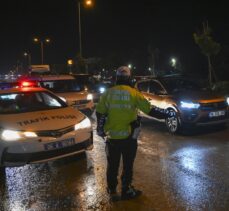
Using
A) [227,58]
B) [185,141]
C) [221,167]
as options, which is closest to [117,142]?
[221,167]

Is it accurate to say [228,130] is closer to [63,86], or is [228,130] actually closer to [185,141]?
[185,141]

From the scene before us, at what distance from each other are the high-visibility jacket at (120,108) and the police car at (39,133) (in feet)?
5.87

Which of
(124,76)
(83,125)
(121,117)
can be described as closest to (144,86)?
(83,125)

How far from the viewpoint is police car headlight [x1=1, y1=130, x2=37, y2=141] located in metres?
6.54

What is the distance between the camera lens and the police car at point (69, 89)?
1346 centimetres

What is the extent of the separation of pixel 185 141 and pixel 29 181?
13.4ft

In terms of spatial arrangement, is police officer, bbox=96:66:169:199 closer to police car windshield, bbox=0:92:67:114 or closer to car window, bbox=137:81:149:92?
police car windshield, bbox=0:92:67:114

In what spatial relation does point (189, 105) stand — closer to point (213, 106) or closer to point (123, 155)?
point (213, 106)

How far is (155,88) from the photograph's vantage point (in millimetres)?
11359

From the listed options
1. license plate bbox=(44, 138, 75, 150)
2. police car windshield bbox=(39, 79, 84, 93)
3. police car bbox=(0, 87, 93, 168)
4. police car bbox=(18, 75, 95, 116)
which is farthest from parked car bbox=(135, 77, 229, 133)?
police car windshield bbox=(39, 79, 84, 93)

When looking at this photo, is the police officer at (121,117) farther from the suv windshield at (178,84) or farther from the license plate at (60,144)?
the suv windshield at (178,84)

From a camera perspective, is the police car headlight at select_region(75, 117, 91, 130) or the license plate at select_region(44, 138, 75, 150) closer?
the license plate at select_region(44, 138, 75, 150)

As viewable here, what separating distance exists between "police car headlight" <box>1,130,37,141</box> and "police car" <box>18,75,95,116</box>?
6674 mm

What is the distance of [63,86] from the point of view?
14.0m
